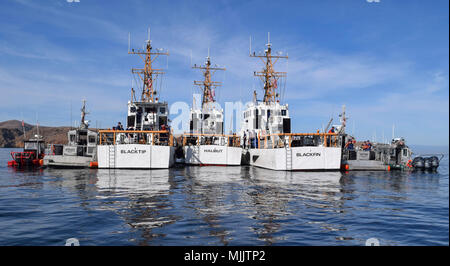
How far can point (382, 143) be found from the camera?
35.5 meters

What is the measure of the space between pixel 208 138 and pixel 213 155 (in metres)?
6.07

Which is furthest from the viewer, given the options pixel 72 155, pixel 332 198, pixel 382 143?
pixel 382 143

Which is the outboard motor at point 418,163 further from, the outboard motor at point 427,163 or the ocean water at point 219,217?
the ocean water at point 219,217

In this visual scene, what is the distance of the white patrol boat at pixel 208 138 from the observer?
106ft

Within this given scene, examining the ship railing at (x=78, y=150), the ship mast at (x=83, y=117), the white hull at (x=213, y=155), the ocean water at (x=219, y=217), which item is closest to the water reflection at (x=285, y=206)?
the ocean water at (x=219, y=217)

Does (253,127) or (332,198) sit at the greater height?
(253,127)

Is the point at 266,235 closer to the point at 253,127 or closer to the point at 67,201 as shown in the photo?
the point at 67,201

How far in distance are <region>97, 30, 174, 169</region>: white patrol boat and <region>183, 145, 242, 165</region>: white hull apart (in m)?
2.58

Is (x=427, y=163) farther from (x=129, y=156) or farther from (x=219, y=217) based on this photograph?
(x=219, y=217)

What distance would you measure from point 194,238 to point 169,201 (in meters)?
4.94

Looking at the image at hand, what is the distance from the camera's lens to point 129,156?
86.3 feet

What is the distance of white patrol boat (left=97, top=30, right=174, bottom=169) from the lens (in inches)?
1037

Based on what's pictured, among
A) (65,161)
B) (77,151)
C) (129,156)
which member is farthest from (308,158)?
(77,151)

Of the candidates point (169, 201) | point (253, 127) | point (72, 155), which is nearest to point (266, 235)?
point (169, 201)
